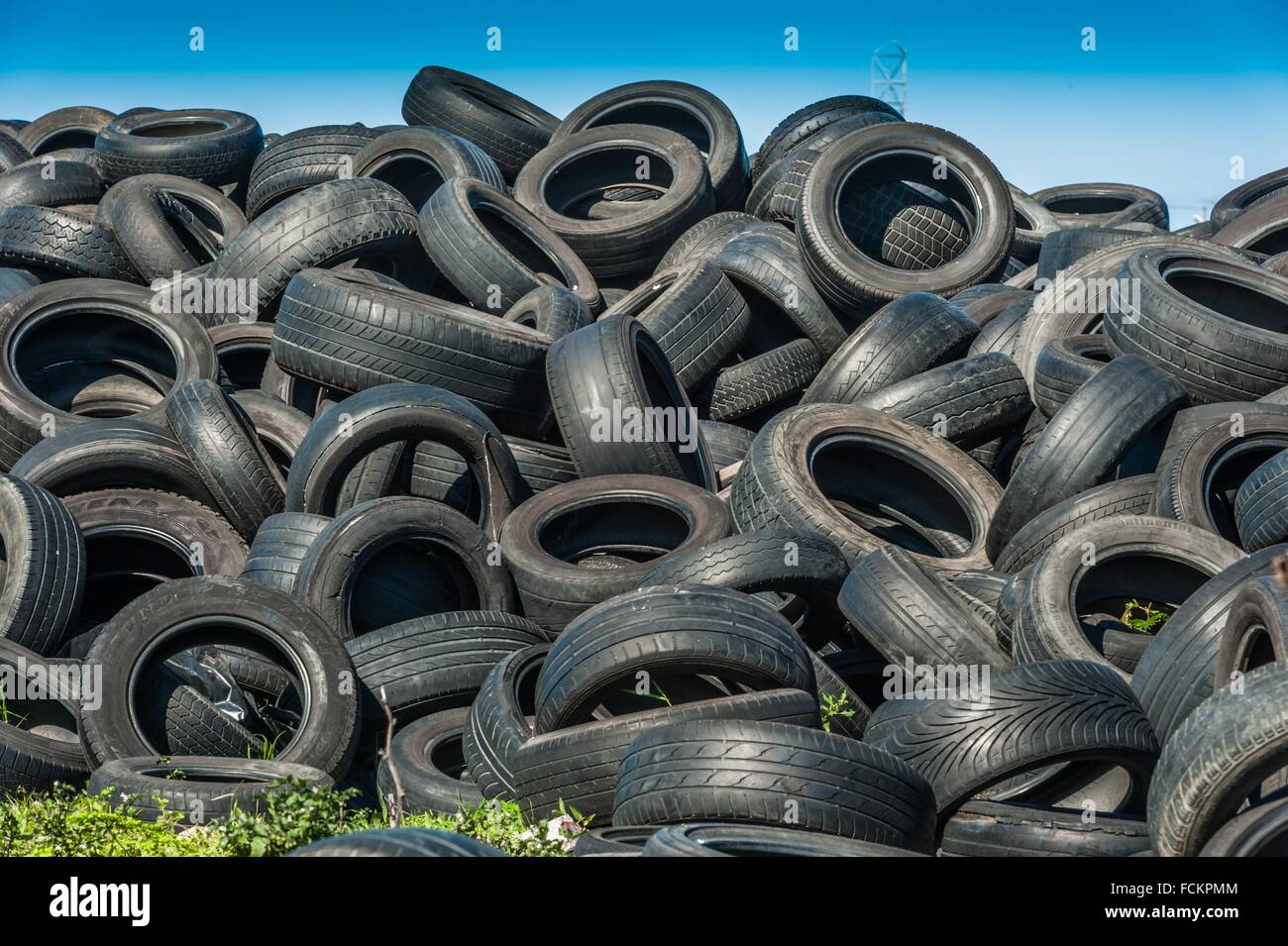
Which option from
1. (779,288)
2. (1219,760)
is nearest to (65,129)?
(779,288)

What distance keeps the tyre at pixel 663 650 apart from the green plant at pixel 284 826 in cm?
130

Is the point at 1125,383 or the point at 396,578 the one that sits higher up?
the point at 1125,383

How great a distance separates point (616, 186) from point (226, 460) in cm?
726

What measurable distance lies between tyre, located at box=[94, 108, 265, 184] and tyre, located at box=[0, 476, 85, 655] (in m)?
7.08

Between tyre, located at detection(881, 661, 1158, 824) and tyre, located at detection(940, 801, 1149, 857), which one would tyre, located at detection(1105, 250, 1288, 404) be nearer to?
tyre, located at detection(881, 661, 1158, 824)

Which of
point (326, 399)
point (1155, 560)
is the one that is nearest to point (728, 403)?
point (326, 399)

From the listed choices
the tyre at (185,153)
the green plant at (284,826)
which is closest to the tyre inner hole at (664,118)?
the tyre at (185,153)

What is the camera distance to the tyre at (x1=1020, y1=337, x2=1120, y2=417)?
34.6ft

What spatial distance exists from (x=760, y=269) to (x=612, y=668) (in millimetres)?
6365

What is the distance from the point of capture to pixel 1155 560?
891cm

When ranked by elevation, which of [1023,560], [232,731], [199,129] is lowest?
[232,731]
